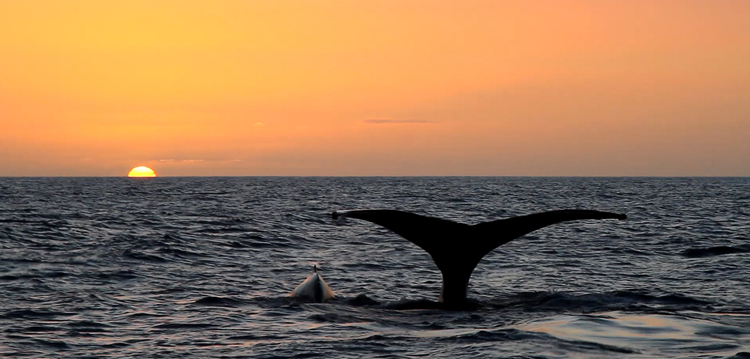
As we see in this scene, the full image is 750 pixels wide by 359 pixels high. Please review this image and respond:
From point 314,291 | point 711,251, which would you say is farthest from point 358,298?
point 711,251

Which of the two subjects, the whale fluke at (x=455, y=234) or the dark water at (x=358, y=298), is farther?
the whale fluke at (x=455, y=234)

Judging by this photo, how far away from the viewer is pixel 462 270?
1125 centimetres

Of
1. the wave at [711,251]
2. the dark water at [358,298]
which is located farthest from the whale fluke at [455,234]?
the wave at [711,251]

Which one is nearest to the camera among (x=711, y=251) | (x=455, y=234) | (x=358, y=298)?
(x=455, y=234)

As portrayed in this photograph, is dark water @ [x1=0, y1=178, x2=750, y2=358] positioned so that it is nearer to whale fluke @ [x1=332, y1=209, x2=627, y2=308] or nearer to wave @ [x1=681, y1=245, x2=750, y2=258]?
wave @ [x1=681, y1=245, x2=750, y2=258]

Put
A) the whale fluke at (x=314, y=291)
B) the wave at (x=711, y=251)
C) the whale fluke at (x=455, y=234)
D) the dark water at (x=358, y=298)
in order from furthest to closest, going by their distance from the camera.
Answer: the wave at (x=711, y=251) → the whale fluke at (x=314, y=291) → the whale fluke at (x=455, y=234) → the dark water at (x=358, y=298)

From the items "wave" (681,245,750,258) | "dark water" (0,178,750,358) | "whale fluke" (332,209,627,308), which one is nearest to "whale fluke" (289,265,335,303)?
"dark water" (0,178,750,358)

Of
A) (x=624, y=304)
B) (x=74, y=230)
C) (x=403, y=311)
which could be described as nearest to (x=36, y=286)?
(x=403, y=311)

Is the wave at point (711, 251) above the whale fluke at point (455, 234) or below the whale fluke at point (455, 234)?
below

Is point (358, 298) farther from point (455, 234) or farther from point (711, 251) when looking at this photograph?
point (711, 251)

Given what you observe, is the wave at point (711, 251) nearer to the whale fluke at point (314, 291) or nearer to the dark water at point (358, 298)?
the dark water at point (358, 298)

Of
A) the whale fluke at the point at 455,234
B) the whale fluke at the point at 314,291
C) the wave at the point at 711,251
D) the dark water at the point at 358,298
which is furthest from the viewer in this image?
the wave at the point at 711,251

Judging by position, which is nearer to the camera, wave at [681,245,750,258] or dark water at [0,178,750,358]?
dark water at [0,178,750,358]

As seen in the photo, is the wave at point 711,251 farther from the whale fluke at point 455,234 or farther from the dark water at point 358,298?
the whale fluke at point 455,234
